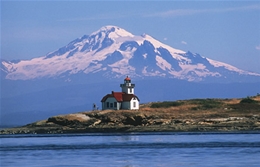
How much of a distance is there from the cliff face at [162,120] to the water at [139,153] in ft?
69.7

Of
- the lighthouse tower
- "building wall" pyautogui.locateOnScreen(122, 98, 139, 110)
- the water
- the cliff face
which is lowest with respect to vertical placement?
the water

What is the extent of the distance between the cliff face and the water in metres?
21.3

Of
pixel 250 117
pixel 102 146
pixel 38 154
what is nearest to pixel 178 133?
pixel 250 117

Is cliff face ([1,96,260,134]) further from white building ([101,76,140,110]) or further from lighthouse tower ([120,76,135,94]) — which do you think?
lighthouse tower ([120,76,135,94])

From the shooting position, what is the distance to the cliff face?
107875mm

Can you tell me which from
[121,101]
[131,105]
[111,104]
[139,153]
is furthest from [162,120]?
[139,153]

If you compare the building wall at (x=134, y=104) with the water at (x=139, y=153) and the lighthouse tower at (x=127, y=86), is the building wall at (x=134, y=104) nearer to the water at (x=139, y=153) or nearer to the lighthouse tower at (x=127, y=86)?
the lighthouse tower at (x=127, y=86)

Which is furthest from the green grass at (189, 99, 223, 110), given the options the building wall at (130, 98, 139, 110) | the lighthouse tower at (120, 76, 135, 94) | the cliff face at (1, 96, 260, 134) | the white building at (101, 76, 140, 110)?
the lighthouse tower at (120, 76, 135, 94)

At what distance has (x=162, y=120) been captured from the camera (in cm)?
11281

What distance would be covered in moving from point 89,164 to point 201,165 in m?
8.01

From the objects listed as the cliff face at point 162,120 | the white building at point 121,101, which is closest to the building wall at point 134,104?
the white building at point 121,101

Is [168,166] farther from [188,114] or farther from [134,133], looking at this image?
[188,114]

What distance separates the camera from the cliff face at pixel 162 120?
107875 mm

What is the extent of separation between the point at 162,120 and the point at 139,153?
4503cm
